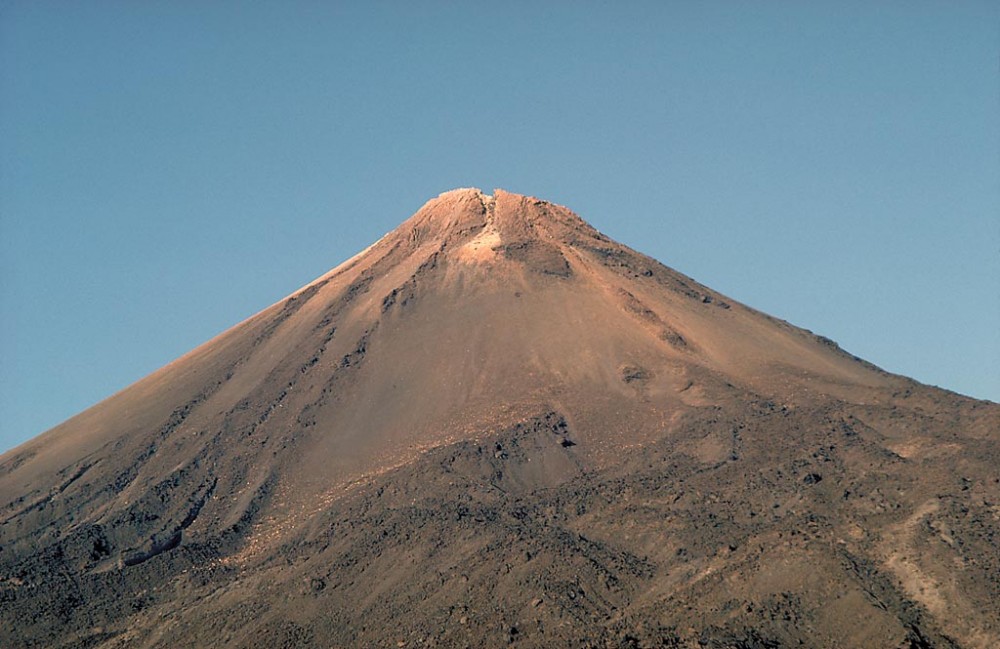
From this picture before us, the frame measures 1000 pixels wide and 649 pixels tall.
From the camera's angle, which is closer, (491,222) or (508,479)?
(508,479)

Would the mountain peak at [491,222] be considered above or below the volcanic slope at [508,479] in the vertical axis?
above

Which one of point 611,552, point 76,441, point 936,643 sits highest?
point 76,441

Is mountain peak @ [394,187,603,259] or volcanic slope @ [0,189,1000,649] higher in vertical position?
mountain peak @ [394,187,603,259]

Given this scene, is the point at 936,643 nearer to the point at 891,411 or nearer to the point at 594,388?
the point at 891,411

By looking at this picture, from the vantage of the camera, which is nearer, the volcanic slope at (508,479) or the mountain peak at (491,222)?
the volcanic slope at (508,479)

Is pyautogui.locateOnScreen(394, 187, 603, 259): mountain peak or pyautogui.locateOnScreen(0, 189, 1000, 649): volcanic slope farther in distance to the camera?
pyautogui.locateOnScreen(394, 187, 603, 259): mountain peak

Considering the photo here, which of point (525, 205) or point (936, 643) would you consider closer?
point (936, 643)

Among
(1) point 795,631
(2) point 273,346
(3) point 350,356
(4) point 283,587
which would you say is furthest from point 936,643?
(2) point 273,346

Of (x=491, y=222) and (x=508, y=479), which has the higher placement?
(x=491, y=222)
